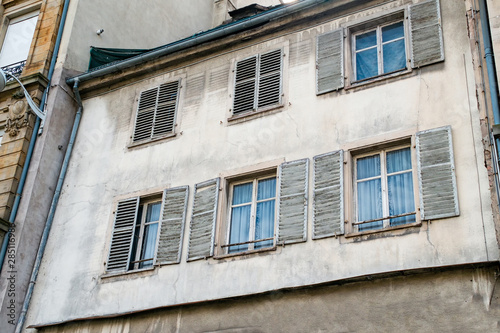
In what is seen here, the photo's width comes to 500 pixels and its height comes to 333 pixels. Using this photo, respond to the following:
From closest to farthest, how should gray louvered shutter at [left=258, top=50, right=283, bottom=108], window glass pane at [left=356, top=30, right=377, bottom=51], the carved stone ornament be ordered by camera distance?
window glass pane at [left=356, top=30, right=377, bottom=51], gray louvered shutter at [left=258, top=50, right=283, bottom=108], the carved stone ornament

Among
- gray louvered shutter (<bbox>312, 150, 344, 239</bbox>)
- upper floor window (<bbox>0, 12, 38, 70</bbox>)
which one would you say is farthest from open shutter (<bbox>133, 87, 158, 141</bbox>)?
gray louvered shutter (<bbox>312, 150, 344, 239</bbox>)

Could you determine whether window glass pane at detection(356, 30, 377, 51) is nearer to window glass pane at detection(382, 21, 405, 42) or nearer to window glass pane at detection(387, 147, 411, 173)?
window glass pane at detection(382, 21, 405, 42)

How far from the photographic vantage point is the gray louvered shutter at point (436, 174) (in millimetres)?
9953

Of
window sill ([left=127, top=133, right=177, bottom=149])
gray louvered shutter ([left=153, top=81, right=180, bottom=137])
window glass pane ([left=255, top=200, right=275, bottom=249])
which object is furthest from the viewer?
gray louvered shutter ([left=153, top=81, right=180, bottom=137])

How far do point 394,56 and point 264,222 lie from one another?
11.6 ft

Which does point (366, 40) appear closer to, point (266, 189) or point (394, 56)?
point (394, 56)

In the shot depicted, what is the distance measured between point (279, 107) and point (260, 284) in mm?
3263

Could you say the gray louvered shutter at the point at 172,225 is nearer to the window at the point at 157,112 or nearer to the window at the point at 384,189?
the window at the point at 157,112

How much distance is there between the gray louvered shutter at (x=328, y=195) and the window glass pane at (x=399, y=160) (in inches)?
29.1

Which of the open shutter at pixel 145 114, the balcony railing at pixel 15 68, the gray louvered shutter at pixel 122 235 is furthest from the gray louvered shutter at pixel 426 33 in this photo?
the balcony railing at pixel 15 68

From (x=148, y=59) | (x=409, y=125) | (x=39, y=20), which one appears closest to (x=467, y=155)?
(x=409, y=125)

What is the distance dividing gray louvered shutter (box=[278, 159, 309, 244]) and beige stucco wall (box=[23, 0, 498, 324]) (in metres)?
0.20

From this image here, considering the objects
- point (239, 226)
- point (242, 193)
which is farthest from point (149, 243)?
point (242, 193)

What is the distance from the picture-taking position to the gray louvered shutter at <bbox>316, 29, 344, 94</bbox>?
12.0 meters
